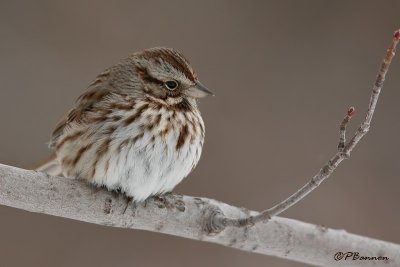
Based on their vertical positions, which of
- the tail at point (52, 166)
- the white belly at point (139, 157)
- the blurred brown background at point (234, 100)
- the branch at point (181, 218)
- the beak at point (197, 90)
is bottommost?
the branch at point (181, 218)

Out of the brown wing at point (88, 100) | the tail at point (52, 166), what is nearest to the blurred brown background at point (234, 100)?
the tail at point (52, 166)

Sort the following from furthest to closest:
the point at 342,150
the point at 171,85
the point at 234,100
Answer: the point at 234,100, the point at 171,85, the point at 342,150

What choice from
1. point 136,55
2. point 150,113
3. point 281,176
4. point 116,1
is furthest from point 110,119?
point 116,1

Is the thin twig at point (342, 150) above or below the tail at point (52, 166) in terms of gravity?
below

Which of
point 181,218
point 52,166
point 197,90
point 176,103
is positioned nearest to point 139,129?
point 176,103

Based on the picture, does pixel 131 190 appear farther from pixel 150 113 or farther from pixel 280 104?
pixel 280 104

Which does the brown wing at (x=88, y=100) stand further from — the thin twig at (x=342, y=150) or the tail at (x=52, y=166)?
the thin twig at (x=342, y=150)

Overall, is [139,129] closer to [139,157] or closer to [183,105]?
[139,157]
